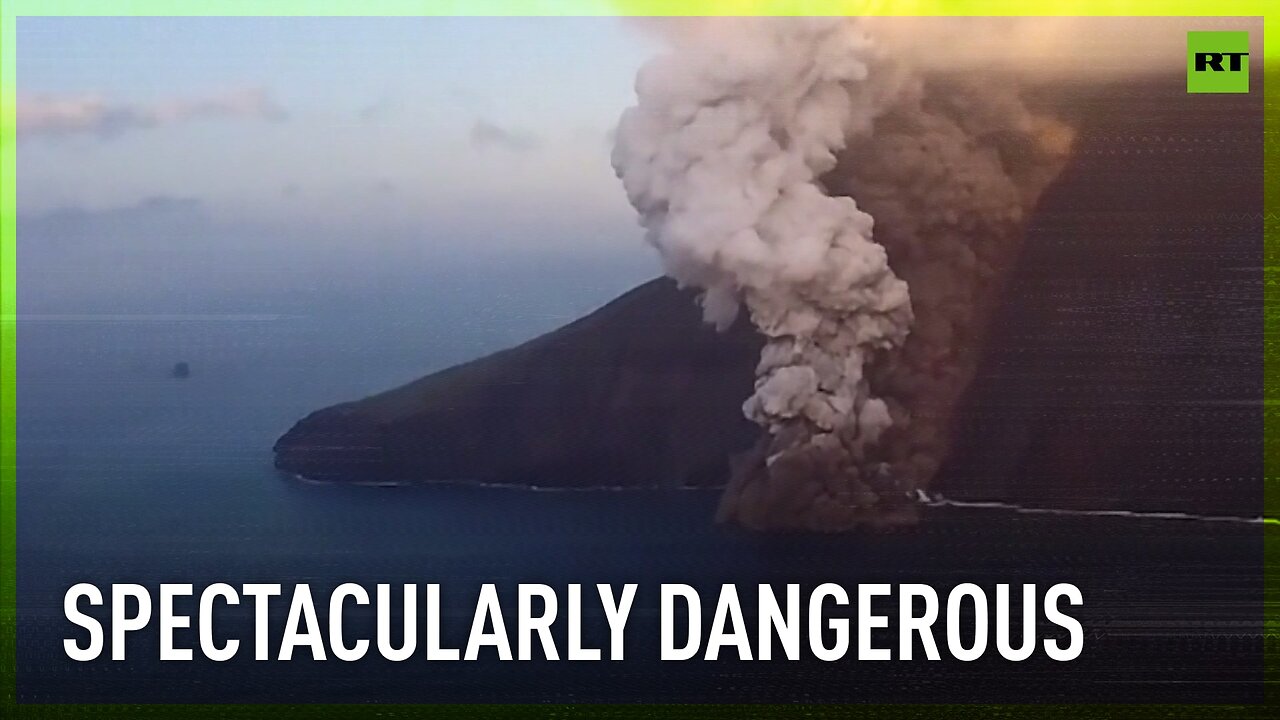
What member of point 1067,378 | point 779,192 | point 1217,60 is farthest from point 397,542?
point 1217,60

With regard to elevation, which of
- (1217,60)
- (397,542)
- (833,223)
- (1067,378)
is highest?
(1217,60)

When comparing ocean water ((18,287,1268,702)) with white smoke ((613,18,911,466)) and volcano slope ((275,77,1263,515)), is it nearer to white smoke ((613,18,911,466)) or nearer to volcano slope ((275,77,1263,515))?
volcano slope ((275,77,1263,515))

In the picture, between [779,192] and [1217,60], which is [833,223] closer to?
[779,192]

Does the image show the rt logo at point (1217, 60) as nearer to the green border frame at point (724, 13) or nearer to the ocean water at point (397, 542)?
the green border frame at point (724, 13)

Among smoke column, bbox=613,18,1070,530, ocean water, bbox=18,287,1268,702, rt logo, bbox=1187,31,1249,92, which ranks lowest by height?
ocean water, bbox=18,287,1268,702

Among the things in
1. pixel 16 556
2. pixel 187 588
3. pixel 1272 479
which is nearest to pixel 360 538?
pixel 187 588

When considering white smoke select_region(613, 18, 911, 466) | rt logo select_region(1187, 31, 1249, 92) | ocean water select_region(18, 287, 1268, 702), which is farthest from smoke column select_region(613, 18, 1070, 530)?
rt logo select_region(1187, 31, 1249, 92)

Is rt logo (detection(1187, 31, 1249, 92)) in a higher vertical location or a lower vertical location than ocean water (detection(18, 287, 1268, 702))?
higher
